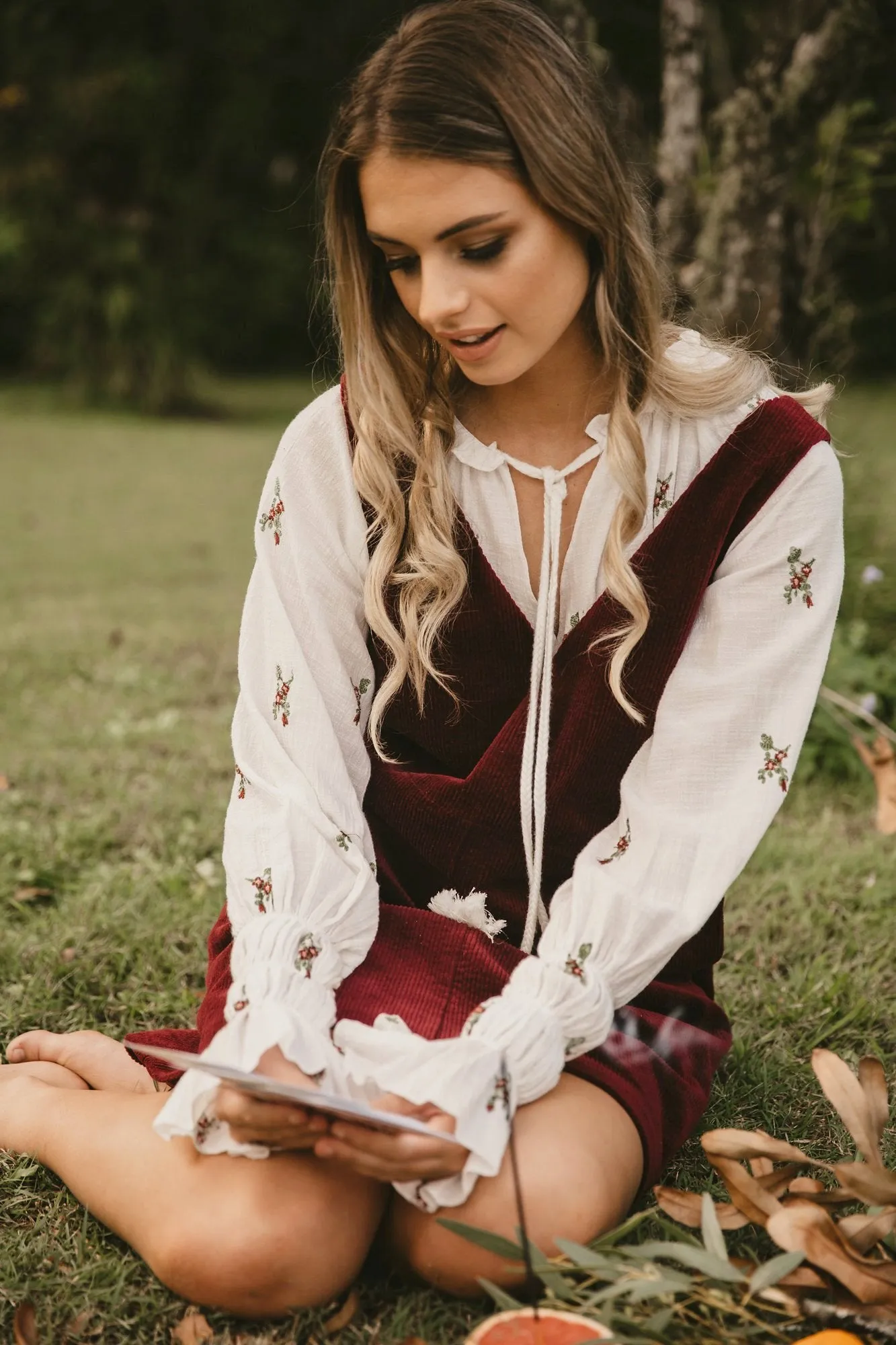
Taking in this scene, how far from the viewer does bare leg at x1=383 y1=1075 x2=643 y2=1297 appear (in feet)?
5.54

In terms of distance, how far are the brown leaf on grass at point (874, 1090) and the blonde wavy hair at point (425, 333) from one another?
1.88ft

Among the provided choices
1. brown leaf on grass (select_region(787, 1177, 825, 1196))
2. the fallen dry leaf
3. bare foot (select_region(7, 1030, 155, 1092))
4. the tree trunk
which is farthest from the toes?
the tree trunk

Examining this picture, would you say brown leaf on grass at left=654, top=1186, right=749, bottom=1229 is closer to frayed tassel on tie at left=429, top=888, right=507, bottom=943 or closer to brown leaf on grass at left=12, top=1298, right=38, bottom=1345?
frayed tassel on tie at left=429, top=888, right=507, bottom=943

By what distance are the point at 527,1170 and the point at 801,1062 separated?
0.80m

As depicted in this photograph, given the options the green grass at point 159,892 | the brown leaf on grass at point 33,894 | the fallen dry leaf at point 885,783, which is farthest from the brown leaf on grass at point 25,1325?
the fallen dry leaf at point 885,783

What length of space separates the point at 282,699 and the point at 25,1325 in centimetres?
88

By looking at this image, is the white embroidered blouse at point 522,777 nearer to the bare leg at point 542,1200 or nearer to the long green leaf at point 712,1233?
the bare leg at point 542,1200

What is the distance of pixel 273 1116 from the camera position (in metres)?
1.60

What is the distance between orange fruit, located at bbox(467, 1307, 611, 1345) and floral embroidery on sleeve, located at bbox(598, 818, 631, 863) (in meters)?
0.64

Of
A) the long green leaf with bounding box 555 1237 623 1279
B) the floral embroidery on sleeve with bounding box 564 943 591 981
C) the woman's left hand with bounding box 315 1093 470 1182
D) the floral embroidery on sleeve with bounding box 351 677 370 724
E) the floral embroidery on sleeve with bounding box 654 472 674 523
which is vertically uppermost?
the floral embroidery on sleeve with bounding box 654 472 674 523

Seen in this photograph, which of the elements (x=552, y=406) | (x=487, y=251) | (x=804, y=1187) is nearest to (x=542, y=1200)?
(x=804, y=1187)

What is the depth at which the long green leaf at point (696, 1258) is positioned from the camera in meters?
1.60

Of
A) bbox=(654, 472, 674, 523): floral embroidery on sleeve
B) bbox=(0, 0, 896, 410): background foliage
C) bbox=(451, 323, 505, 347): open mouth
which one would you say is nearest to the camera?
bbox=(451, 323, 505, 347): open mouth

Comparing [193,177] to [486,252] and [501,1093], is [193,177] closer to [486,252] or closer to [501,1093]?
[486,252]
